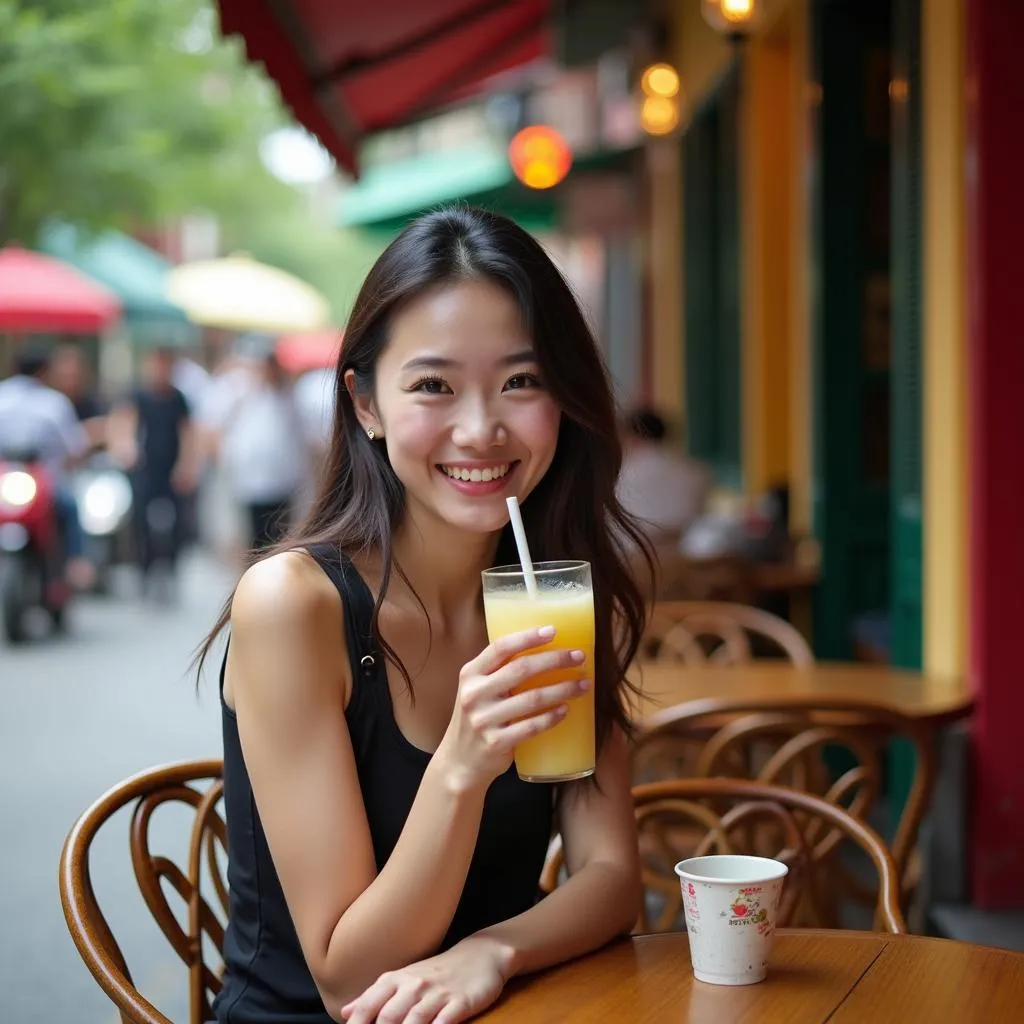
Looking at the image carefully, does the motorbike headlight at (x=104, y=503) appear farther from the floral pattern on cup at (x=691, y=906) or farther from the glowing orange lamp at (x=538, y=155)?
the floral pattern on cup at (x=691, y=906)

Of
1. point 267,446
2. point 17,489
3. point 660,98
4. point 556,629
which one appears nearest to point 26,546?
point 17,489

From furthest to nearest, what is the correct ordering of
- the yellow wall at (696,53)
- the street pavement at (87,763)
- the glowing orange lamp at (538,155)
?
the glowing orange lamp at (538,155)
the yellow wall at (696,53)
the street pavement at (87,763)

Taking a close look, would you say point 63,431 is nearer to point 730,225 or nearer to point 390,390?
point 730,225

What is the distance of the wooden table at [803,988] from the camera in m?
1.58

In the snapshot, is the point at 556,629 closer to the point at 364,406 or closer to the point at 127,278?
the point at 364,406

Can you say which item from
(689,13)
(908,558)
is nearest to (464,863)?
(908,558)

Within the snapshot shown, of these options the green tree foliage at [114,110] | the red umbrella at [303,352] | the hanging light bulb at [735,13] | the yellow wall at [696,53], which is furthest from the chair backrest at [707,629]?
the red umbrella at [303,352]

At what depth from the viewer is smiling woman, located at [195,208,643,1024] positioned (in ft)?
5.45

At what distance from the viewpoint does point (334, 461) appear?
2.06 m

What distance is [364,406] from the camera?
1.99 meters

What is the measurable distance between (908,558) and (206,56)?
9.38m

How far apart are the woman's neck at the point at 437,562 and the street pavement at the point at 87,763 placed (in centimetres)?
42

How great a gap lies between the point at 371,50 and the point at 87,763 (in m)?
3.41

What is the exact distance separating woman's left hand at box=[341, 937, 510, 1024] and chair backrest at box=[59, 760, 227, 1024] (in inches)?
11.4
